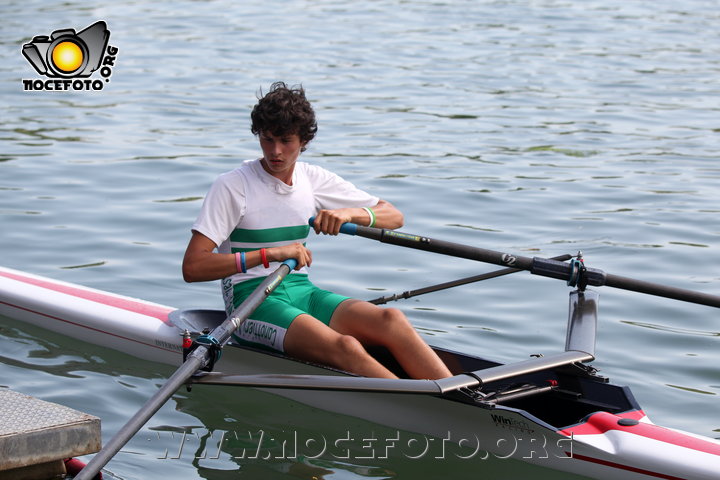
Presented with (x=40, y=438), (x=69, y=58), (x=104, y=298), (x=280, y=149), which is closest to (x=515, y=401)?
(x=280, y=149)

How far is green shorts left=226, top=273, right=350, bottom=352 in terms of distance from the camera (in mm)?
5203

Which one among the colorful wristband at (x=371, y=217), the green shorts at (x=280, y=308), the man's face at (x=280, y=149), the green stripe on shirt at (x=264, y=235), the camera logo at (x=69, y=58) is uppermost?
the camera logo at (x=69, y=58)

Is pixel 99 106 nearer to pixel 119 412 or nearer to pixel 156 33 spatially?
pixel 156 33

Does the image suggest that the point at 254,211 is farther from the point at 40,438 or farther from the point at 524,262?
the point at 40,438

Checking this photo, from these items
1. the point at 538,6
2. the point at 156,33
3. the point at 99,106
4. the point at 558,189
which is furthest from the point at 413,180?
the point at 538,6

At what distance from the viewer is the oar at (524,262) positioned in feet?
17.0

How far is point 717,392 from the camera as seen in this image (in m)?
5.76

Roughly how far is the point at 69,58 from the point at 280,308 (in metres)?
9.91

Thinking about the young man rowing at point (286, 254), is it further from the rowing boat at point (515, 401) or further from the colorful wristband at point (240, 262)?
the rowing boat at point (515, 401)

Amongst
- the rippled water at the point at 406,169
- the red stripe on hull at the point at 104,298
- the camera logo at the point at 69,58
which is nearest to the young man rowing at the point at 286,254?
the rippled water at the point at 406,169

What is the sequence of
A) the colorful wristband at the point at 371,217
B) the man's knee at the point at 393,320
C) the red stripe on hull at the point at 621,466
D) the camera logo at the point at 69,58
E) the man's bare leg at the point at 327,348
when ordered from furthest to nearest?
1. the camera logo at the point at 69,58
2. the colorful wristband at the point at 371,217
3. the man's knee at the point at 393,320
4. the man's bare leg at the point at 327,348
5. the red stripe on hull at the point at 621,466

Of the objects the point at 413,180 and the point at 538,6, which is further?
the point at 538,6

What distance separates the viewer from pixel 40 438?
14.2ft

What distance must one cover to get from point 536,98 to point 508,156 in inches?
104
